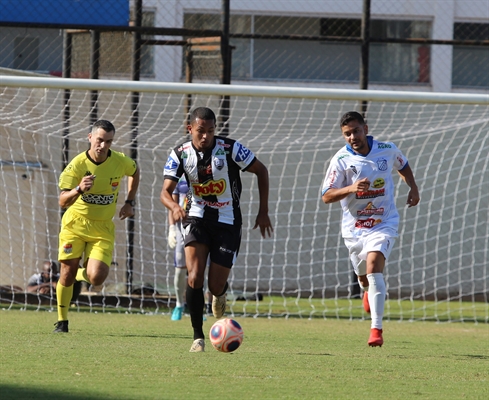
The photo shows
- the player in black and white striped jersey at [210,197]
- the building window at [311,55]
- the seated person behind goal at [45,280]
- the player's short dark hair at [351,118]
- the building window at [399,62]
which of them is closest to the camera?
the player in black and white striped jersey at [210,197]

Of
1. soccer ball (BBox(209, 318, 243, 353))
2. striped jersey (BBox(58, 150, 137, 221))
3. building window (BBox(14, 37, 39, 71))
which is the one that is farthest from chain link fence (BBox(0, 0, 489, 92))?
soccer ball (BBox(209, 318, 243, 353))

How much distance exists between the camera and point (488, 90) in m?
16.9

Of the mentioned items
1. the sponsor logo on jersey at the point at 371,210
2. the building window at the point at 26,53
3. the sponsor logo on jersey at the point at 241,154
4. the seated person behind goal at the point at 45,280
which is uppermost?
the building window at the point at 26,53

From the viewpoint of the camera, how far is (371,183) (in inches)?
305

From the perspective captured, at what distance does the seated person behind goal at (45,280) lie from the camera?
39.8ft

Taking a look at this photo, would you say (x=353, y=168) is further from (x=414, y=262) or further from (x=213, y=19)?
(x=213, y=19)

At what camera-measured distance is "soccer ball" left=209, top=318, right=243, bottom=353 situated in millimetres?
6203

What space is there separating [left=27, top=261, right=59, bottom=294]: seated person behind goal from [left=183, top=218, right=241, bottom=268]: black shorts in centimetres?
555

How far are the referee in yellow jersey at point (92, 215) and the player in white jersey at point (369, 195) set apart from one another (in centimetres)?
207

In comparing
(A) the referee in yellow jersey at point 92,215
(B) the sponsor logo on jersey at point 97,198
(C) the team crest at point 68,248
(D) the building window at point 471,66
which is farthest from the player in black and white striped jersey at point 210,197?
(D) the building window at point 471,66

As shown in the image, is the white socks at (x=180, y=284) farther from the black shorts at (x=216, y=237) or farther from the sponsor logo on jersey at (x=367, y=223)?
the black shorts at (x=216, y=237)

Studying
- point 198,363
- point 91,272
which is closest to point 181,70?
point 91,272

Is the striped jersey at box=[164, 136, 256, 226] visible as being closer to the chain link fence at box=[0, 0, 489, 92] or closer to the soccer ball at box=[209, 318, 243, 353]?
the soccer ball at box=[209, 318, 243, 353]

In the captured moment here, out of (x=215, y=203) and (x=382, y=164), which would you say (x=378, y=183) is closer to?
→ (x=382, y=164)
